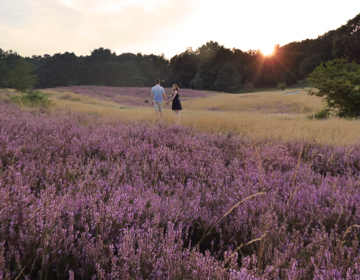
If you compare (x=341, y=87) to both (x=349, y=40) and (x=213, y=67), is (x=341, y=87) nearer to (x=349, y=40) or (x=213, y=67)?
(x=349, y=40)

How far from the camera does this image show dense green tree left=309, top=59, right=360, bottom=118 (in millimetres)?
10328

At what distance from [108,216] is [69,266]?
41 centimetres

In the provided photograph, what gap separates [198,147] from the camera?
452 centimetres

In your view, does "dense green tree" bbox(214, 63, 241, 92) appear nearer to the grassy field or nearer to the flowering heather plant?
the grassy field

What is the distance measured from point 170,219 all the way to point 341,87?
11.2 metres

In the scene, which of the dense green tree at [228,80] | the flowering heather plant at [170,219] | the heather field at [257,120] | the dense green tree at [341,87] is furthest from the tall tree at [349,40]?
the flowering heather plant at [170,219]

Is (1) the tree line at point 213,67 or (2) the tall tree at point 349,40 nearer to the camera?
(2) the tall tree at point 349,40

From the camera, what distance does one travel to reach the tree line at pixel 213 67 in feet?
198

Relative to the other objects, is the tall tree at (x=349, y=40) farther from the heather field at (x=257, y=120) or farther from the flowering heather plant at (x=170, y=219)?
the flowering heather plant at (x=170, y=219)

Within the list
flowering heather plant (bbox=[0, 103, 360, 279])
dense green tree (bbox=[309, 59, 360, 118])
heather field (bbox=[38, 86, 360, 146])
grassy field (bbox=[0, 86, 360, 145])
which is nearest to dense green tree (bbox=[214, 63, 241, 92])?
heather field (bbox=[38, 86, 360, 146])

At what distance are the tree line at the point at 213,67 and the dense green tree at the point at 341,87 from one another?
47262 mm

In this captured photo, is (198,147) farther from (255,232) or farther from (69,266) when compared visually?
(69,266)

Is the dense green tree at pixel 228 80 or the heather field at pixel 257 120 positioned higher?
the dense green tree at pixel 228 80

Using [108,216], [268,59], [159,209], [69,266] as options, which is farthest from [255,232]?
[268,59]
